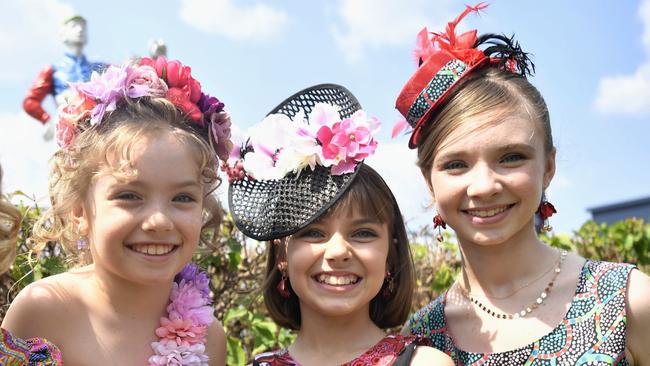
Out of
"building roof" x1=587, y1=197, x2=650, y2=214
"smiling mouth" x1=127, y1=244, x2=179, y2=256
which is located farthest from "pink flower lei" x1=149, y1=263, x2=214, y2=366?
"building roof" x1=587, y1=197, x2=650, y2=214

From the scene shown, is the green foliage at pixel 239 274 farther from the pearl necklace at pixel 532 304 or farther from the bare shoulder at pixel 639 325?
the bare shoulder at pixel 639 325

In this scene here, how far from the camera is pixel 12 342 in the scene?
7.40 ft

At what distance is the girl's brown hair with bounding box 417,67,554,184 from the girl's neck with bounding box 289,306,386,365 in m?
0.65

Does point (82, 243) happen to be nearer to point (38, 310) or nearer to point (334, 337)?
point (38, 310)

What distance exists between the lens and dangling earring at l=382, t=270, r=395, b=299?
9.57 feet

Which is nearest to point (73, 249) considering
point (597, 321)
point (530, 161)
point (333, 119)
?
point (333, 119)

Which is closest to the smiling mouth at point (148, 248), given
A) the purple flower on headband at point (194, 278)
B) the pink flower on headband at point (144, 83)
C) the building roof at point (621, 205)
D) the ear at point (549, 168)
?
the purple flower on headband at point (194, 278)

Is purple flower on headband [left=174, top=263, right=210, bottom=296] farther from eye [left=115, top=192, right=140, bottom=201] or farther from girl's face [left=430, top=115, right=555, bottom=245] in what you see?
girl's face [left=430, top=115, right=555, bottom=245]

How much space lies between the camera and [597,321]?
2.60 m

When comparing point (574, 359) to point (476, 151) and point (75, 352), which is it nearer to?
point (476, 151)

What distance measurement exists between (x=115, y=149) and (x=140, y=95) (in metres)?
0.24

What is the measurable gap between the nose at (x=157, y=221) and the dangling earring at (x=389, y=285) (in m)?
0.87

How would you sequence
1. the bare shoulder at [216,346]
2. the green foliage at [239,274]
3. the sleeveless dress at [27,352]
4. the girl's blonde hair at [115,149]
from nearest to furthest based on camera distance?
the sleeveless dress at [27,352] → the girl's blonde hair at [115,149] → the bare shoulder at [216,346] → the green foliage at [239,274]

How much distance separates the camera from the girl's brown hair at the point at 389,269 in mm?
2795
